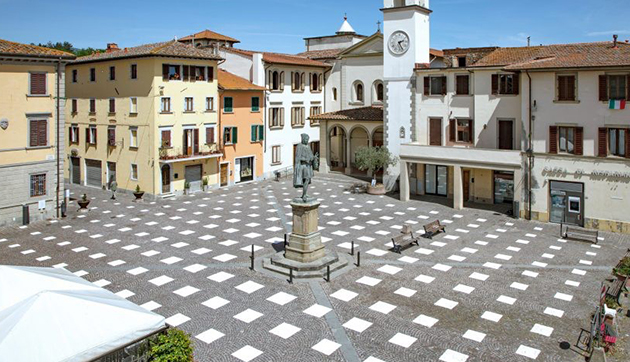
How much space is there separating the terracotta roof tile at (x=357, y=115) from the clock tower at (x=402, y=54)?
459 cm

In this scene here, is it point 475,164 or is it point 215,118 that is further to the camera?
point 215,118

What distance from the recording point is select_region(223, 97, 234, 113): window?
137ft

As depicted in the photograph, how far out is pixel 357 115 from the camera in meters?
45.1

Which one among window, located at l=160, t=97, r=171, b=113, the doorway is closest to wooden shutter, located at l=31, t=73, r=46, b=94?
window, located at l=160, t=97, r=171, b=113

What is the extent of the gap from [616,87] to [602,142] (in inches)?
110

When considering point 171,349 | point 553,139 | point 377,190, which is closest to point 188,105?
point 377,190

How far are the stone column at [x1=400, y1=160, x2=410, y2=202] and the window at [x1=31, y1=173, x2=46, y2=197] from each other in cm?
2183

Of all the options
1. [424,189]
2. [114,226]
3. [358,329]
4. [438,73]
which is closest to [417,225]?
[424,189]

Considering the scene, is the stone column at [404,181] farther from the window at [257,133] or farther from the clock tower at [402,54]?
the window at [257,133]

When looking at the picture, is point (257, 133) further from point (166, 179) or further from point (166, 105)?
point (166, 179)

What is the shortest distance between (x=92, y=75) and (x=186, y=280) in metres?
27.3

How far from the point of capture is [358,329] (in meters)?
15.9

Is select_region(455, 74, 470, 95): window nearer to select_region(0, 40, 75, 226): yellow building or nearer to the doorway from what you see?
the doorway

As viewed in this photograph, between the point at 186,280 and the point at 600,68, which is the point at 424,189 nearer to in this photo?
the point at 600,68
